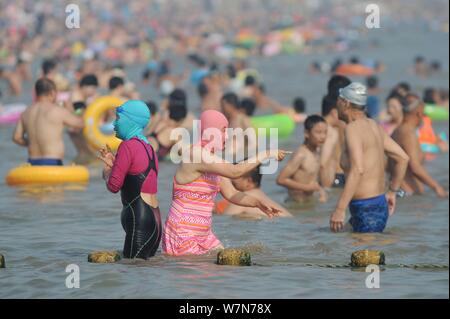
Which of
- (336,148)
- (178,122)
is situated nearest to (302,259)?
(336,148)

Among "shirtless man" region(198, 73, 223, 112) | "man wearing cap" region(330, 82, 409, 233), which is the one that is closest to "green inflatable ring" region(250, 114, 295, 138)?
"shirtless man" region(198, 73, 223, 112)

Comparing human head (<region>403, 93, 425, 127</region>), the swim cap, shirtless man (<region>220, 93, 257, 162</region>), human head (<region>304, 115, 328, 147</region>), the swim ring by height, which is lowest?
the swim cap

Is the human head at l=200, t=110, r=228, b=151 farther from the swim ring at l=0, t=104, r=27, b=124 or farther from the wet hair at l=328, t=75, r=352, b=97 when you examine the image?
the swim ring at l=0, t=104, r=27, b=124

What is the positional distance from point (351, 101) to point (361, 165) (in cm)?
61

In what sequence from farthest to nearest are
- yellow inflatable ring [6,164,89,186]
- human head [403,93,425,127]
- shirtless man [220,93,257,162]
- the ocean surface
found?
shirtless man [220,93,257,162], yellow inflatable ring [6,164,89,186], human head [403,93,425,127], the ocean surface

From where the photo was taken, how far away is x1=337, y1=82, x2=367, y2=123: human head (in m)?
9.57

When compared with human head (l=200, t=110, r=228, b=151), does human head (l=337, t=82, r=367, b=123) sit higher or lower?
Result: higher

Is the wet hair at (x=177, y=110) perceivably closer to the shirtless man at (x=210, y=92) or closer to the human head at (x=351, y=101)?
the shirtless man at (x=210, y=92)

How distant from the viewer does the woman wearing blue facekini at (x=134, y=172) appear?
802 cm

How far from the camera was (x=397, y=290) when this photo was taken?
25.3 ft

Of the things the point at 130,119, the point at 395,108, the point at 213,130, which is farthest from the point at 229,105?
the point at 130,119

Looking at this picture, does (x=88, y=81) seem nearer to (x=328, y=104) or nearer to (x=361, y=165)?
(x=328, y=104)

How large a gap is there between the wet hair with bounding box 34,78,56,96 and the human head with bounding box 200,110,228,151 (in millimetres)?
4934
